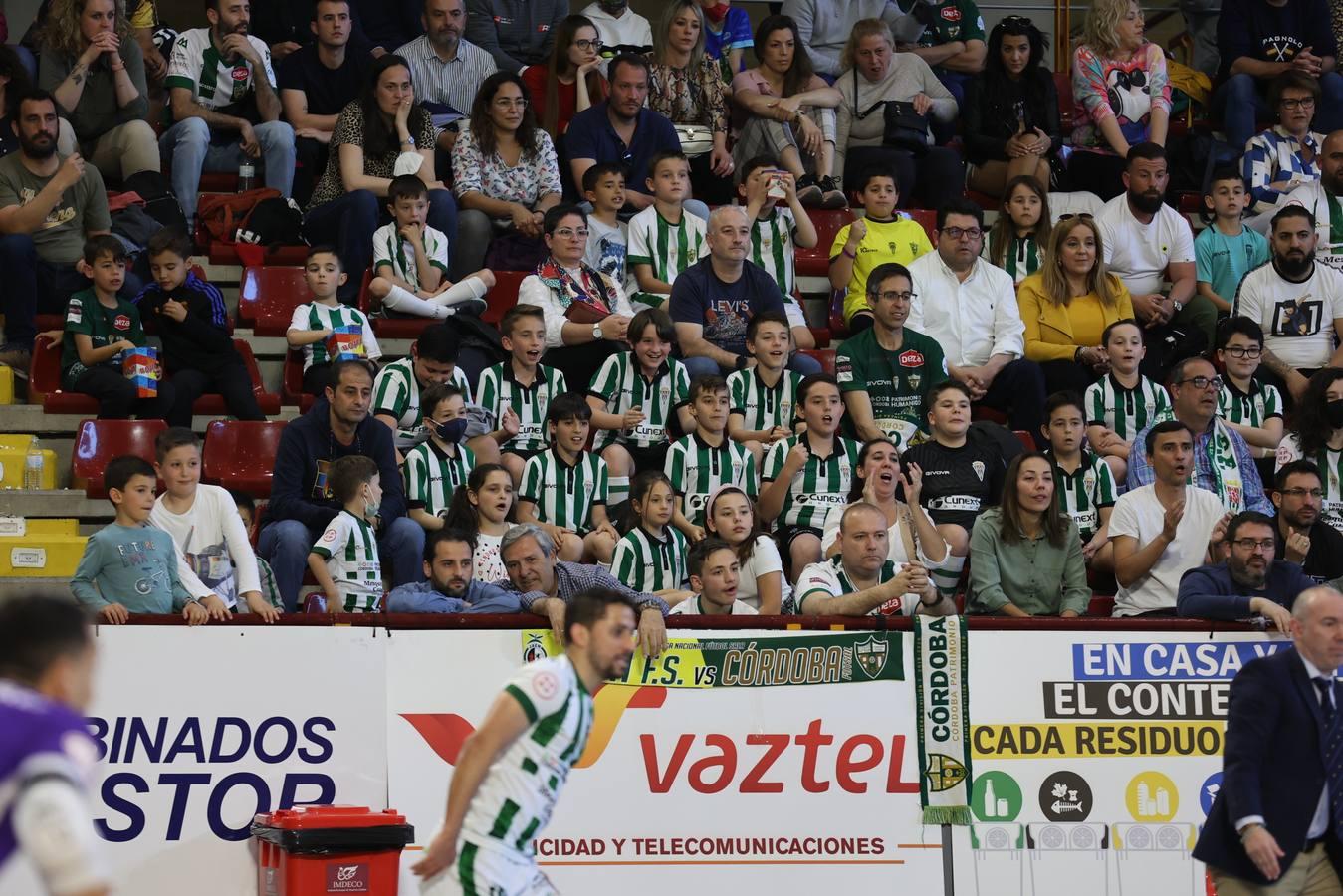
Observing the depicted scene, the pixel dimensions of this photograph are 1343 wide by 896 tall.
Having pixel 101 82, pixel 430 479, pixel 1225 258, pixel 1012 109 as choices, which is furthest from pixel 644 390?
pixel 1225 258

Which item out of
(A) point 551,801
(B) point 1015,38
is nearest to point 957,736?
(A) point 551,801

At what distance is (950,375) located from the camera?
1236cm

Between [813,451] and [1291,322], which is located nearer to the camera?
[813,451]

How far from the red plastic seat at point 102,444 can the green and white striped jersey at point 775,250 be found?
14.2ft

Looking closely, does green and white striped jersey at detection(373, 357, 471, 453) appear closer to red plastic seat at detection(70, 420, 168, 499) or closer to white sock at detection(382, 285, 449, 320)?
white sock at detection(382, 285, 449, 320)

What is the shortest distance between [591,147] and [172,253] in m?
3.30

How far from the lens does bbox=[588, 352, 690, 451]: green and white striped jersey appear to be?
11.6 meters

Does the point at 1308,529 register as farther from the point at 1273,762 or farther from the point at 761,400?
the point at 1273,762

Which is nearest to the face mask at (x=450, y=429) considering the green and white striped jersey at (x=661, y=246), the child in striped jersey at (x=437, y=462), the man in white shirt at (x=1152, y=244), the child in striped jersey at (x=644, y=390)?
the child in striped jersey at (x=437, y=462)

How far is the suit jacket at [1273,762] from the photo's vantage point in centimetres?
695

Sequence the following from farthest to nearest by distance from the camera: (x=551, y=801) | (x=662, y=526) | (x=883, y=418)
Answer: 1. (x=883, y=418)
2. (x=662, y=526)
3. (x=551, y=801)

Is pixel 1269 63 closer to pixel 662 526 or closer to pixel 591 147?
pixel 591 147

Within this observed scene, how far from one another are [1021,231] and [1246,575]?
15.8 ft

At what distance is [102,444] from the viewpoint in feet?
36.8
